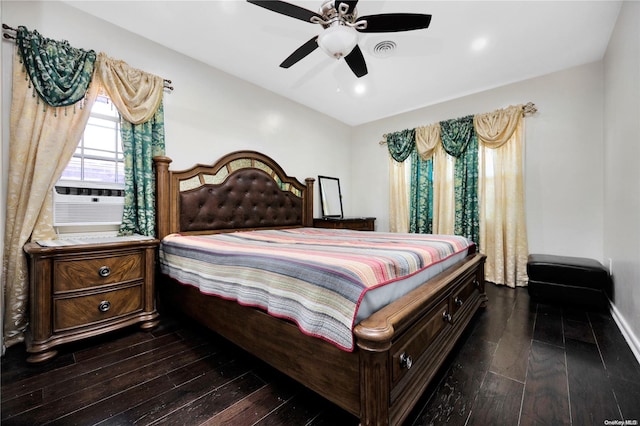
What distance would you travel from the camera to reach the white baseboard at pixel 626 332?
5.64 feet

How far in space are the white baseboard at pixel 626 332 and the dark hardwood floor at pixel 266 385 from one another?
0.05m

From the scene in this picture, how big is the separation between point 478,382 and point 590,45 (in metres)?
3.41

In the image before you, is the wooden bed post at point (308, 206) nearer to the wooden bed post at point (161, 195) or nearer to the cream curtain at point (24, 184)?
the wooden bed post at point (161, 195)

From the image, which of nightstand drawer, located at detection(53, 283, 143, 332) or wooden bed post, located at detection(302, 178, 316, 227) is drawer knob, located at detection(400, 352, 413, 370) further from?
wooden bed post, located at detection(302, 178, 316, 227)

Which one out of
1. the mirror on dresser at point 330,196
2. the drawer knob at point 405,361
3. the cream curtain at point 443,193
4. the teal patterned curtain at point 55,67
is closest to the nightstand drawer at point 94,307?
the teal patterned curtain at point 55,67

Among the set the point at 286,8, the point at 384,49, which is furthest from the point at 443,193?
the point at 286,8

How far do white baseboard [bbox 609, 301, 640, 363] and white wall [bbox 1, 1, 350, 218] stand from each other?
366 cm

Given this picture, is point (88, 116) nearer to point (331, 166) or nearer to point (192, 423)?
point (192, 423)

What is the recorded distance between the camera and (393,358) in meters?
1.12

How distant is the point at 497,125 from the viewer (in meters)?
3.40

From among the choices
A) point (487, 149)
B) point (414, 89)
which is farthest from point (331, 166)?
point (487, 149)

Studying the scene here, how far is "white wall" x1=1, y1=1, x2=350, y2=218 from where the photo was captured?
6.81 ft

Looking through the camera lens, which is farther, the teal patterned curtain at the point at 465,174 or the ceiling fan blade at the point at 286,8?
the teal patterned curtain at the point at 465,174

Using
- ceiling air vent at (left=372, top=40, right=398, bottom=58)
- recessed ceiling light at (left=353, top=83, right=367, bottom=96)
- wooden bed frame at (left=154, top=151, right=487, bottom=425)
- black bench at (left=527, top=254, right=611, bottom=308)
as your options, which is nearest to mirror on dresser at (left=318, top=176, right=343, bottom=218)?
recessed ceiling light at (left=353, top=83, right=367, bottom=96)
